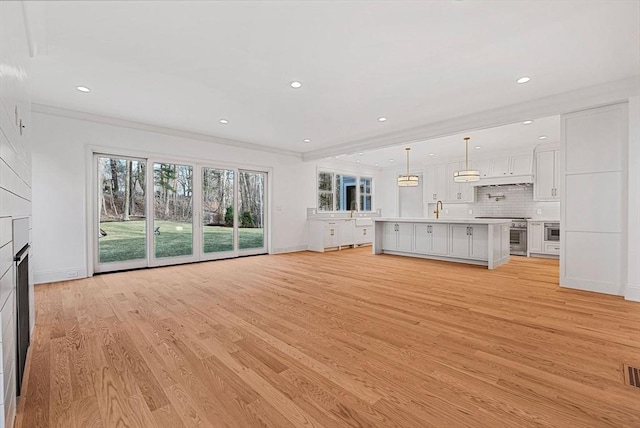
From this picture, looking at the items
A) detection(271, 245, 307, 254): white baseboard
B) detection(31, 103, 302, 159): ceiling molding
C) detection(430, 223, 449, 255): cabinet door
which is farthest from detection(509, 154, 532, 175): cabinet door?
detection(31, 103, 302, 159): ceiling molding

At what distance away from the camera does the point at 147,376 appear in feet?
6.34

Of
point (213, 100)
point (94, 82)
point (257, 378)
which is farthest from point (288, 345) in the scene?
point (94, 82)

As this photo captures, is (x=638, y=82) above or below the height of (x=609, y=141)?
above

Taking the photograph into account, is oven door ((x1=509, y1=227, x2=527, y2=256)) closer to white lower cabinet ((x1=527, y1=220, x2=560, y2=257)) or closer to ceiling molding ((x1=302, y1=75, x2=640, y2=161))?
white lower cabinet ((x1=527, y1=220, x2=560, y2=257))

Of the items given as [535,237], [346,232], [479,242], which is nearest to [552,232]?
[535,237]

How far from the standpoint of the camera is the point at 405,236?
7.04 metres

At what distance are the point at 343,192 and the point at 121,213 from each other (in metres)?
6.38

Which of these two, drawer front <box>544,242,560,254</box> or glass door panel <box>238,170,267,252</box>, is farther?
glass door panel <box>238,170,267,252</box>

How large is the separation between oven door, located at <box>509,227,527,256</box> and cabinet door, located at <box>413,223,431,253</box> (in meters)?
2.59

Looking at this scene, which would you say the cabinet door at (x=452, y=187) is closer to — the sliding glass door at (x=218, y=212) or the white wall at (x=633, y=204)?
the white wall at (x=633, y=204)

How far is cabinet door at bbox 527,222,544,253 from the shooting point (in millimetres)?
6961

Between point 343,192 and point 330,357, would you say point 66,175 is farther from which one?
point 343,192

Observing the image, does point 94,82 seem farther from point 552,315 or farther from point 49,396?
point 552,315

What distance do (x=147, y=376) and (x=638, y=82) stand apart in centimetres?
594
